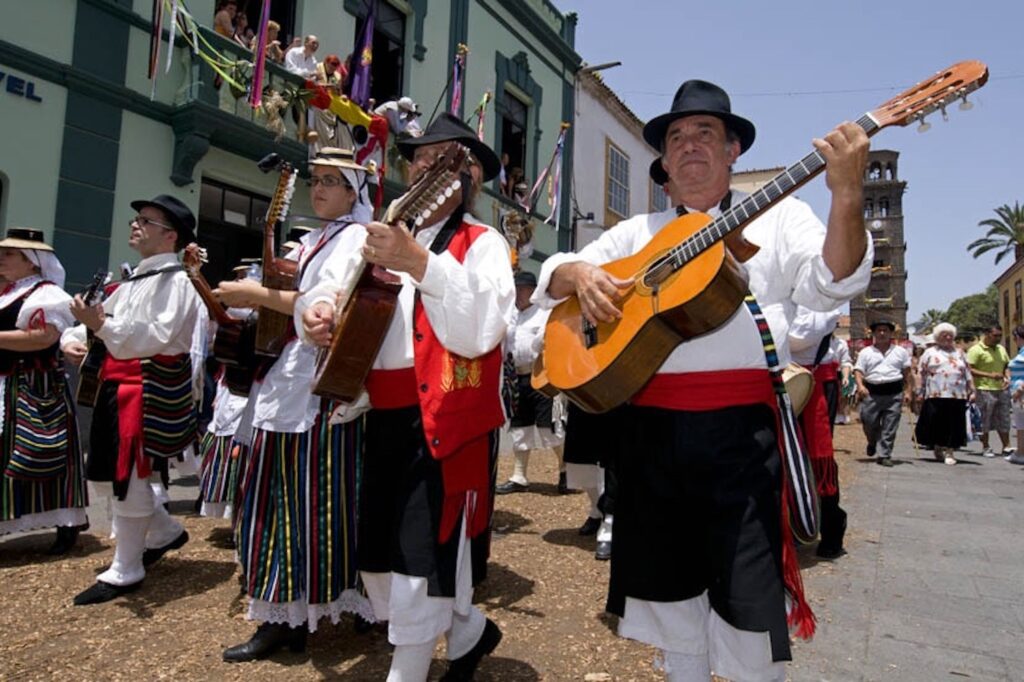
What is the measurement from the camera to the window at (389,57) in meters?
12.8

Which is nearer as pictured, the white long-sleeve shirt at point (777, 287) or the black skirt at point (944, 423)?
the white long-sleeve shirt at point (777, 287)

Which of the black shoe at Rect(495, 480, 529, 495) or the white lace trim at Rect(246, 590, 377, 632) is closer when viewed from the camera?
the white lace trim at Rect(246, 590, 377, 632)

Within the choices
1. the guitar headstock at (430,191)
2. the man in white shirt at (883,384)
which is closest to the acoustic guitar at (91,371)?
the guitar headstock at (430,191)

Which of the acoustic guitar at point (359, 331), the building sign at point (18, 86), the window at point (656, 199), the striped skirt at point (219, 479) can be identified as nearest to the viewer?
the acoustic guitar at point (359, 331)

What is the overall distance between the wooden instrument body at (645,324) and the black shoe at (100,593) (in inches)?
115

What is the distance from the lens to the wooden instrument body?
181 cm

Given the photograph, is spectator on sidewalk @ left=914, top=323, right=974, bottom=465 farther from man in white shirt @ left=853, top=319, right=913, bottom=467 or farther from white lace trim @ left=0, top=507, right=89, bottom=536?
white lace trim @ left=0, top=507, right=89, bottom=536

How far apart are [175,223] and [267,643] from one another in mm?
2403

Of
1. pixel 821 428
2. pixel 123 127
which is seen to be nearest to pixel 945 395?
pixel 821 428

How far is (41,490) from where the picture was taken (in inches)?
171

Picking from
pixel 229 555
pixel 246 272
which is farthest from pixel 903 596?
pixel 246 272

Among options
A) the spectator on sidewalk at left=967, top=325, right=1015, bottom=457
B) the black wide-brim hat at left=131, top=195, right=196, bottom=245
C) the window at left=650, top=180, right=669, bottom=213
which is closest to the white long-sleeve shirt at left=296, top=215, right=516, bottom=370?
the black wide-brim hat at left=131, top=195, right=196, bottom=245

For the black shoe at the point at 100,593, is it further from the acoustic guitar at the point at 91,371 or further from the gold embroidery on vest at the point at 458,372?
the gold embroidery on vest at the point at 458,372

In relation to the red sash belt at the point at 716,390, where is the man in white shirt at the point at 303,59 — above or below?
above
